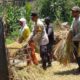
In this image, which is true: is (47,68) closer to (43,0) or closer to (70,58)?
(70,58)

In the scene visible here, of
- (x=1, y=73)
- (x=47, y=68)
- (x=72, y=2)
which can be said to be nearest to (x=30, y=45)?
(x=47, y=68)

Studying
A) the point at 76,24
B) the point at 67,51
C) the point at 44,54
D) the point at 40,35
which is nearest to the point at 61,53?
the point at 44,54

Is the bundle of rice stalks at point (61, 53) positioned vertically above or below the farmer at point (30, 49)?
below

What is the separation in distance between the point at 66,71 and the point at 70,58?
15.2 inches

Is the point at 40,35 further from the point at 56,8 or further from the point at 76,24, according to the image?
the point at 56,8

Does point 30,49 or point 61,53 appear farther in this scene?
point 61,53

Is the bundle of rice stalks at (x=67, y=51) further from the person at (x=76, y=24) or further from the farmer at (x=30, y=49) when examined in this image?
the farmer at (x=30, y=49)

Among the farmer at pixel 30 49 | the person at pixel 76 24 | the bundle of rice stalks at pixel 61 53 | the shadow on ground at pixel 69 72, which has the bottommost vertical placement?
the shadow on ground at pixel 69 72

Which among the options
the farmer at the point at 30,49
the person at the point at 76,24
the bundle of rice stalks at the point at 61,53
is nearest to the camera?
the person at the point at 76,24

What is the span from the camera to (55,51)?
12.9m

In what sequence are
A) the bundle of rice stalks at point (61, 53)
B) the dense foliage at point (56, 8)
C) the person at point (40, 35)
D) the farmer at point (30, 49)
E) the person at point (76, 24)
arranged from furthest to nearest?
the dense foliage at point (56, 8) < the bundle of rice stalks at point (61, 53) < the person at point (40, 35) < the farmer at point (30, 49) < the person at point (76, 24)

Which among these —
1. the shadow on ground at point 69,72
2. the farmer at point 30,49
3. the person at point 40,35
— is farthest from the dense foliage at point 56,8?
the shadow on ground at point 69,72

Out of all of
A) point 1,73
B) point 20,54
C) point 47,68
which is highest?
point 1,73

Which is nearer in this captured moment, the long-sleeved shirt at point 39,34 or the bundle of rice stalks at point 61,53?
the long-sleeved shirt at point 39,34
